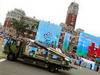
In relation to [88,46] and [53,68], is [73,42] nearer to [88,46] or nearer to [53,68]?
[88,46]

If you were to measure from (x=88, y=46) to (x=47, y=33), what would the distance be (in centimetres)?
1061

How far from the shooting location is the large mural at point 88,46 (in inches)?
1298

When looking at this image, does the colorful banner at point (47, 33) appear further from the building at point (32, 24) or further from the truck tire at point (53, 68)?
the building at point (32, 24)

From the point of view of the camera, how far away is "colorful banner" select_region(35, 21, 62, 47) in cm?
3689

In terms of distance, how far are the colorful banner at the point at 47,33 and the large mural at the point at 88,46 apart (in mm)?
6753

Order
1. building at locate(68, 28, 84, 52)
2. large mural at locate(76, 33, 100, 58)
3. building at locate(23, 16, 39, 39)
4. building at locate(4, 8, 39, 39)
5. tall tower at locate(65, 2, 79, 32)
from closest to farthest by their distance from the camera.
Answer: large mural at locate(76, 33, 100, 58) < building at locate(23, 16, 39, 39) < building at locate(4, 8, 39, 39) < building at locate(68, 28, 84, 52) < tall tower at locate(65, 2, 79, 32)

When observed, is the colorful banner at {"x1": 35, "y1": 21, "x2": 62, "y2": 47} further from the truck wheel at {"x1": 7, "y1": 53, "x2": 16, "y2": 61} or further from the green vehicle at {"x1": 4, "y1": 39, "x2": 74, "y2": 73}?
the truck wheel at {"x1": 7, "y1": 53, "x2": 16, "y2": 61}

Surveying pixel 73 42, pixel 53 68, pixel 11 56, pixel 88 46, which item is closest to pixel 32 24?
pixel 73 42

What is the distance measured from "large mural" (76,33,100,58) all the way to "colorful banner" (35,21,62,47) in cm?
675

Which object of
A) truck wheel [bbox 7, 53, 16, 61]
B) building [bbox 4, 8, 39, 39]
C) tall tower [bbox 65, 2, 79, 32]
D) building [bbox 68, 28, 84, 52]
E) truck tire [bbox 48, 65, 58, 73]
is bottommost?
truck tire [bbox 48, 65, 58, 73]

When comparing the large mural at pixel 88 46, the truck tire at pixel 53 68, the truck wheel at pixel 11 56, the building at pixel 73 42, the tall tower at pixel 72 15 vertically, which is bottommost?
the truck tire at pixel 53 68

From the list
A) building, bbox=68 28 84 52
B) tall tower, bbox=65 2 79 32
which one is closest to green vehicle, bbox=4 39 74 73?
building, bbox=68 28 84 52

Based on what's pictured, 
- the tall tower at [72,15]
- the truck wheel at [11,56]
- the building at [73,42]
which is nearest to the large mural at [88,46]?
the truck wheel at [11,56]

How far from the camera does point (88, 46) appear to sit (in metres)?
33.8
